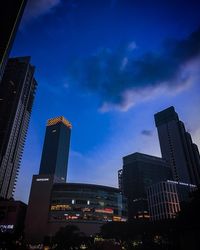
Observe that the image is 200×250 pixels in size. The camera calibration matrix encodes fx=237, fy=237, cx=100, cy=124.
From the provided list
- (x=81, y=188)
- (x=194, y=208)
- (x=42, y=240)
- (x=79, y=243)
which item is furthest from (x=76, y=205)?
(x=194, y=208)

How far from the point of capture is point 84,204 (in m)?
130

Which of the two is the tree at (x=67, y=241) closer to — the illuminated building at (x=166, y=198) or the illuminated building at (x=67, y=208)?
the illuminated building at (x=67, y=208)

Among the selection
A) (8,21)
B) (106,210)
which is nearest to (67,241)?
(106,210)

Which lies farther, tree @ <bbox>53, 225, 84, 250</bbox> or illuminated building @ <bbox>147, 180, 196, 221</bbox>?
illuminated building @ <bbox>147, 180, 196, 221</bbox>

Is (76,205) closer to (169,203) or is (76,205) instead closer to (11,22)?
(169,203)

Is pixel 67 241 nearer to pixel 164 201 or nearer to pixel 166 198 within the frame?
pixel 164 201

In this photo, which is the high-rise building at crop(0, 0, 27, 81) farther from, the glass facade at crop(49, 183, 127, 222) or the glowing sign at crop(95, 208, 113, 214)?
the glowing sign at crop(95, 208, 113, 214)

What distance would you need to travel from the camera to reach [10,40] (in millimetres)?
23406

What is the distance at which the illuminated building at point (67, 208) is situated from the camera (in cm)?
12356

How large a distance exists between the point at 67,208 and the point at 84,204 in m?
9.43

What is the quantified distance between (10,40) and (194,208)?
5434 cm

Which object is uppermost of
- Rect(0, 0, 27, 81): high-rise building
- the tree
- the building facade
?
the building facade

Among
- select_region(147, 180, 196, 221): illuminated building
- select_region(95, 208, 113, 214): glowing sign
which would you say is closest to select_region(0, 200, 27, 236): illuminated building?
select_region(95, 208, 113, 214): glowing sign

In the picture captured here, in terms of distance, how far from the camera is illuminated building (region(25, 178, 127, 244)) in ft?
405
